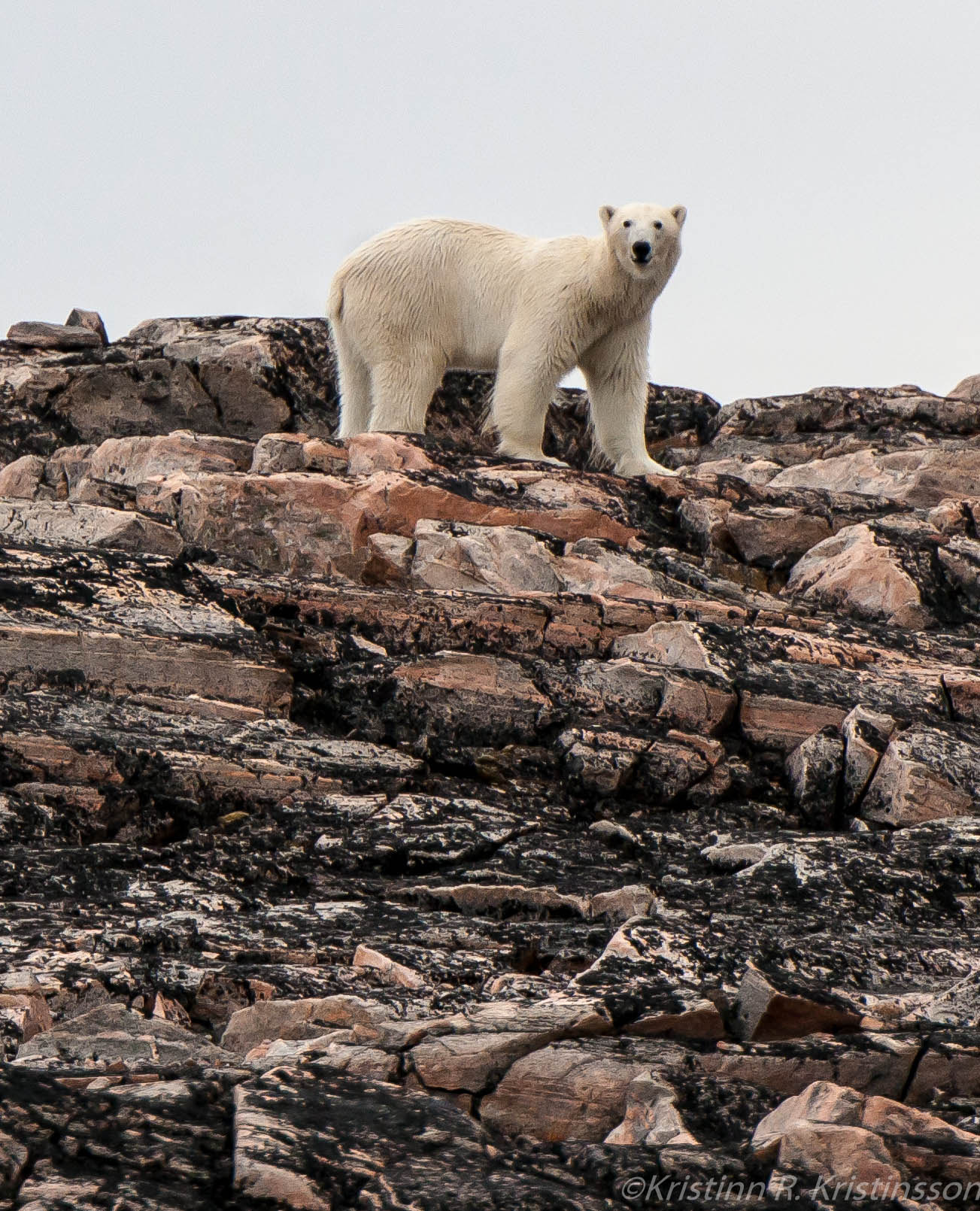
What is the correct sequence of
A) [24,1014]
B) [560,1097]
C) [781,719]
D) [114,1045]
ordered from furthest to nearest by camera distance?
[781,719], [24,1014], [114,1045], [560,1097]

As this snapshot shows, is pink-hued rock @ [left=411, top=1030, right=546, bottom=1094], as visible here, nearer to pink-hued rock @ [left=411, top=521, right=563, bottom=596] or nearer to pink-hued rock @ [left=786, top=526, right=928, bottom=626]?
pink-hued rock @ [left=411, top=521, right=563, bottom=596]

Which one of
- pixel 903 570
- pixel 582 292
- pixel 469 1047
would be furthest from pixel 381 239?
pixel 469 1047

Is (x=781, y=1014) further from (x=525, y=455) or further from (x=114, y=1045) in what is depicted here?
(x=525, y=455)

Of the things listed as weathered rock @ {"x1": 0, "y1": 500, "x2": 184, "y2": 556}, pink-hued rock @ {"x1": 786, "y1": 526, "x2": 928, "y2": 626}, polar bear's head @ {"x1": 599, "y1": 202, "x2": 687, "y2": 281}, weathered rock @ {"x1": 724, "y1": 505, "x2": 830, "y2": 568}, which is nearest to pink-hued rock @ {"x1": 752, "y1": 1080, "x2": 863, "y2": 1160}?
pink-hued rock @ {"x1": 786, "y1": 526, "x2": 928, "y2": 626}

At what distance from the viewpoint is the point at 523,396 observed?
1373 centimetres

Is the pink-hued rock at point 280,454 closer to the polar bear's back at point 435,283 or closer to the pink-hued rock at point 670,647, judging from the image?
the polar bear's back at point 435,283

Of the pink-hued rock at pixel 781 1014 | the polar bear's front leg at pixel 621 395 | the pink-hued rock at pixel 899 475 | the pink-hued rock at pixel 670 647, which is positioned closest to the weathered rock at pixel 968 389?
the pink-hued rock at pixel 899 475

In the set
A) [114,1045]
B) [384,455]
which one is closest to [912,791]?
[114,1045]

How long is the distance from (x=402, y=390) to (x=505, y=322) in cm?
134

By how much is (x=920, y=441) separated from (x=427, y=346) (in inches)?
249

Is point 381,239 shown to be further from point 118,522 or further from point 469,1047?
point 469,1047

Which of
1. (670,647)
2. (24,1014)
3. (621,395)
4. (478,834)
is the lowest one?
(24,1014)

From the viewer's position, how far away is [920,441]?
1628cm

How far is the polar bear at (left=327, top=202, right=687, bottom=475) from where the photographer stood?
13562 millimetres
